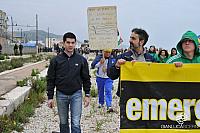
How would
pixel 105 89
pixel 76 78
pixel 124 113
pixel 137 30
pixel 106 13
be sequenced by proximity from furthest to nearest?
pixel 105 89, pixel 106 13, pixel 76 78, pixel 137 30, pixel 124 113

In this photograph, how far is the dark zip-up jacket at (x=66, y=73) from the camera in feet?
20.3

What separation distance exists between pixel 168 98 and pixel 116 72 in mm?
735

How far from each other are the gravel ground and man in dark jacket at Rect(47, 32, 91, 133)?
1.76 meters

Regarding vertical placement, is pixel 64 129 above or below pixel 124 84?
below

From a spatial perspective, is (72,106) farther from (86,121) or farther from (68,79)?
(86,121)

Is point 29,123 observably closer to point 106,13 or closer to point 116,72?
point 106,13

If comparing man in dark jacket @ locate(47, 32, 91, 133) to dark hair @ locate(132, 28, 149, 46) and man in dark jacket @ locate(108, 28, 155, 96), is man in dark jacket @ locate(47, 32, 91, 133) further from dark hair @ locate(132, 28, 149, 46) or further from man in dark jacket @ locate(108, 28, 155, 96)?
dark hair @ locate(132, 28, 149, 46)

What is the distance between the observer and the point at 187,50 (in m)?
5.17

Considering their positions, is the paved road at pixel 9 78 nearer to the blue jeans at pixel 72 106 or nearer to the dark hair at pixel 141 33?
the blue jeans at pixel 72 106

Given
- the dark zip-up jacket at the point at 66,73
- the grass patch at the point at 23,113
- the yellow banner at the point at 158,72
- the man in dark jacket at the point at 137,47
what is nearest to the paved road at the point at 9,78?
the grass patch at the point at 23,113

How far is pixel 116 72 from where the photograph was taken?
5.30 metres

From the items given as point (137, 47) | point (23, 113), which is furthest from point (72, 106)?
point (23, 113)

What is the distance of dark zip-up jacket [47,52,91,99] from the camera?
618 centimetres

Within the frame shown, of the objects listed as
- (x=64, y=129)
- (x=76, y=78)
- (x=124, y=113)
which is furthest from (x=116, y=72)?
(x=64, y=129)
